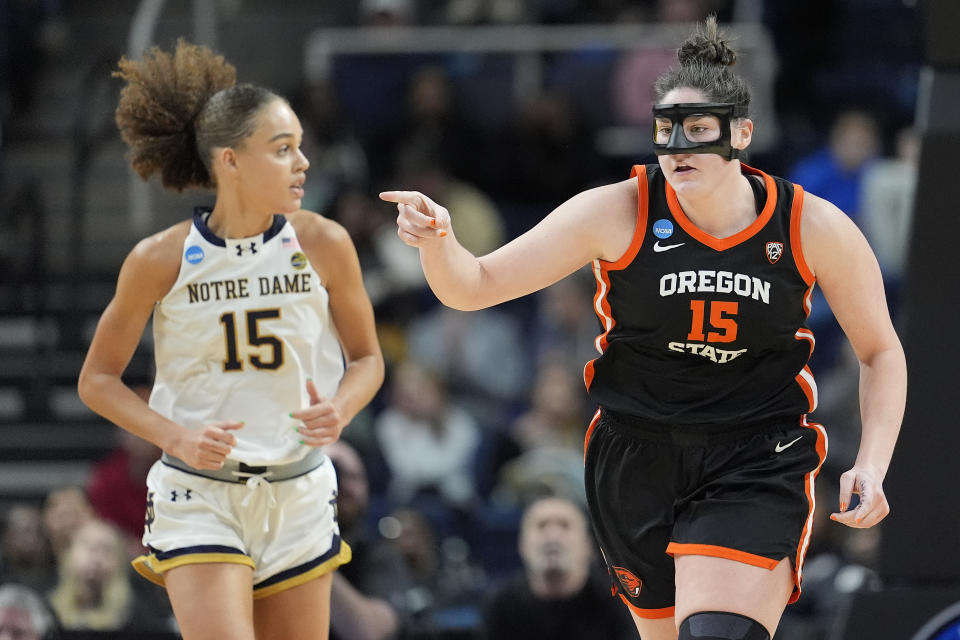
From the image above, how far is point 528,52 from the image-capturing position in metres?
9.87

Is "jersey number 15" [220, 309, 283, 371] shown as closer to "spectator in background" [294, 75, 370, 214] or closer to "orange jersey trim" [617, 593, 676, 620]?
"orange jersey trim" [617, 593, 676, 620]

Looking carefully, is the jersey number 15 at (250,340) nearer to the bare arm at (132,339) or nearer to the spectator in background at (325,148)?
the bare arm at (132,339)

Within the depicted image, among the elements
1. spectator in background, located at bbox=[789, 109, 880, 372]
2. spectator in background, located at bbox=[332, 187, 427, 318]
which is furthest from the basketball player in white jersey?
spectator in background, located at bbox=[789, 109, 880, 372]

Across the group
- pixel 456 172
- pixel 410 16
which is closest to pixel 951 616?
pixel 456 172

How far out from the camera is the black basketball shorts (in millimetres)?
3635

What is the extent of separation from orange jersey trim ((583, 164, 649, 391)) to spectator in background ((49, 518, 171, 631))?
3259mm

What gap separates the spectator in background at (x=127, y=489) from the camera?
24.6 feet

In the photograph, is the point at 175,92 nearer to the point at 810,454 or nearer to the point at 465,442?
the point at 810,454

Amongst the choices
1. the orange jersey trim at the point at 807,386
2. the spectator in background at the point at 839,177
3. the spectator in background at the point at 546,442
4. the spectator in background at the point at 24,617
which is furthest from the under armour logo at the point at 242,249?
the spectator in background at the point at 839,177

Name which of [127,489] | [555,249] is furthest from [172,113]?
[127,489]

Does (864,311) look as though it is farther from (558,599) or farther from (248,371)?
(558,599)

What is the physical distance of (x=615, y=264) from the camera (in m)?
3.77

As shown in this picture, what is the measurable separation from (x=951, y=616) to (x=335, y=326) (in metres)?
2.30

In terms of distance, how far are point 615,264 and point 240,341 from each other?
1.14 m
